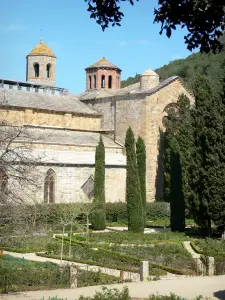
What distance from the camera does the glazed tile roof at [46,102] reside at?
1484 inches

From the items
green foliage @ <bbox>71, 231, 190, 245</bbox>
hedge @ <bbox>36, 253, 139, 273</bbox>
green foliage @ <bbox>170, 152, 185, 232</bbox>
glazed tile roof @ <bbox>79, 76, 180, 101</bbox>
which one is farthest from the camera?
glazed tile roof @ <bbox>79, 76, 180, 101</bbox>

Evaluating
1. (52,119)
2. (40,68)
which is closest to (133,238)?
(52,119)

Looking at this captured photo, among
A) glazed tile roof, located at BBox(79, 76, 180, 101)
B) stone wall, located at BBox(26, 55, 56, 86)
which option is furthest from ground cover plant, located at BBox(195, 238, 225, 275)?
stone wall, located at BBox(26, 55, 56, 86)

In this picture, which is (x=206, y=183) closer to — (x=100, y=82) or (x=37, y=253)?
(x=37, y=253)

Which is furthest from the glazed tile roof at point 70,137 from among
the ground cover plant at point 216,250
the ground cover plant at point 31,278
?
the ground cover plant at point 31,278

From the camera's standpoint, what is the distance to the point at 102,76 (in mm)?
44625

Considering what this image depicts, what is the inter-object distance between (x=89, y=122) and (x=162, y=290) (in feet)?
91.5

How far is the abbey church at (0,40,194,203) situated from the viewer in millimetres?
34281

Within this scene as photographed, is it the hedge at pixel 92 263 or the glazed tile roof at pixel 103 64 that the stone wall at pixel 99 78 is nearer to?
the glazed tile roof at pixel 103 64

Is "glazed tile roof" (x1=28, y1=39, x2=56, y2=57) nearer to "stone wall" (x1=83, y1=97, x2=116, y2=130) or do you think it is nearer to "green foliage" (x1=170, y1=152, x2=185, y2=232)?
"stone wall" (x1=83, y1=97, x2=116, y2=130)

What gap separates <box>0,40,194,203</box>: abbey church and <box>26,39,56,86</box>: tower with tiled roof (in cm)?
373

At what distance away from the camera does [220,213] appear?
25.8m

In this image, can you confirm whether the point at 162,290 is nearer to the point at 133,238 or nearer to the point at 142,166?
the point at 133,238

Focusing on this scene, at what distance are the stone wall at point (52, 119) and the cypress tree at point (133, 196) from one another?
936 cm
